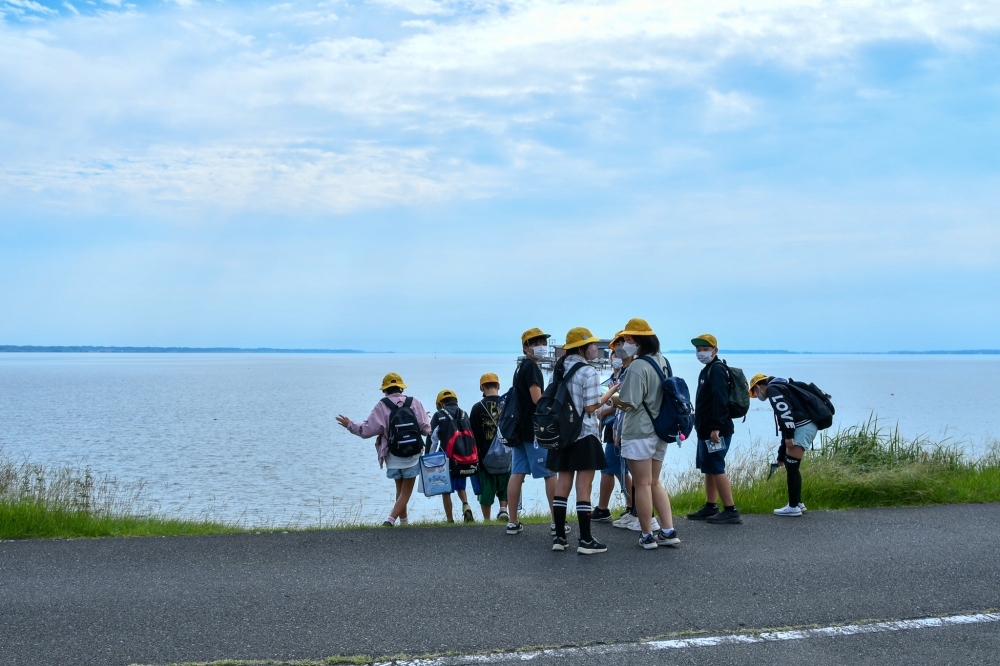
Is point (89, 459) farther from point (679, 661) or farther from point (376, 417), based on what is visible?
point (679, 661)

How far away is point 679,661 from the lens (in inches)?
170

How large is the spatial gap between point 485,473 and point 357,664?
17.2 ft

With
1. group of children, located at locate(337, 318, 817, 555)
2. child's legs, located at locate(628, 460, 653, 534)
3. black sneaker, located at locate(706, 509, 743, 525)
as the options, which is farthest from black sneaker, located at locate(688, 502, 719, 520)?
child's legs, located at locate(628, 460, 653, 534)

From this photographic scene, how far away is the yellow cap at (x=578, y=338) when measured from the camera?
6.95m

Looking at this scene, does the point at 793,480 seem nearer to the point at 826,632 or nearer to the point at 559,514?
the point at 559,514

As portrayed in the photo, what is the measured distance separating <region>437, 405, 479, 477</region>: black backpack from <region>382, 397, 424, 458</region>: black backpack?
817 mm

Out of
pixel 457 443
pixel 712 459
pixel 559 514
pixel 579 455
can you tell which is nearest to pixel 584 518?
pixel 559 514

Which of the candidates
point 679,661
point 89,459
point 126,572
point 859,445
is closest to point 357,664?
point 679,661

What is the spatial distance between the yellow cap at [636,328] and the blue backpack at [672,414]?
253 millimetres

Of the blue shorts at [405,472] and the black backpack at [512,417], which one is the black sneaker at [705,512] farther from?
the blue shorts at [405,472]

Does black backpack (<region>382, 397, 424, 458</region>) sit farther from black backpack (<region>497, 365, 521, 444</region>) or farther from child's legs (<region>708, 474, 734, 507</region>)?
child's legs (<region>708, 474, 734, 507</region>)

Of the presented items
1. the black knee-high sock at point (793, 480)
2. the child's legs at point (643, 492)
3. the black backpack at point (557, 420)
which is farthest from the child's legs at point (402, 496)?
the black knee-high sock at point (793, 480)

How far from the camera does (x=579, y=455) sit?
673cm

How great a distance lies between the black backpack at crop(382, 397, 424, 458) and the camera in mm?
8203
